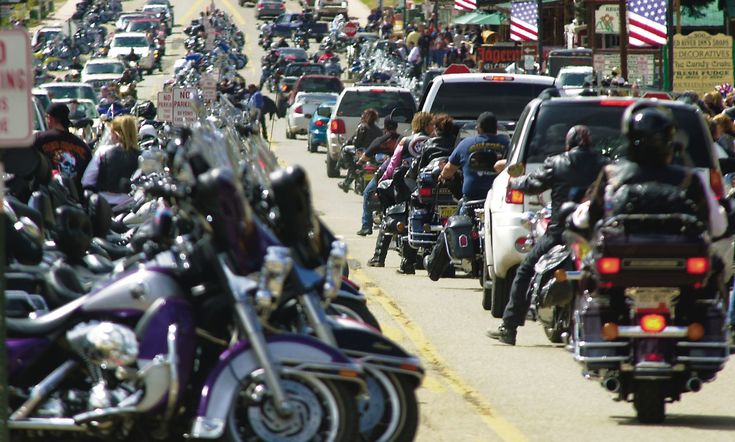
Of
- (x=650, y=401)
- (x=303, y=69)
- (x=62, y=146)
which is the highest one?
(x=62, y=146)

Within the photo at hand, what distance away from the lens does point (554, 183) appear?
12.0m

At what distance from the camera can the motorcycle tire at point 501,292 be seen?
14023mm

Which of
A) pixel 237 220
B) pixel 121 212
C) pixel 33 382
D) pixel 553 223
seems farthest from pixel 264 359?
pixel 121 212

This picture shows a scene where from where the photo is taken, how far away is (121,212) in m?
15.4

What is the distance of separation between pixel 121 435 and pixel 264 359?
0.92m

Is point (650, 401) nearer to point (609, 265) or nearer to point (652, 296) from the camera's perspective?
point (652, 296)

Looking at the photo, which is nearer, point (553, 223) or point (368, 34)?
point (553, 223)

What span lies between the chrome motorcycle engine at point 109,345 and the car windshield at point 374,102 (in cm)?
2423

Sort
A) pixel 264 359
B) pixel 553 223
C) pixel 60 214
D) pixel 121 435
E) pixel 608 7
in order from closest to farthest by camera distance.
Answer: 1. pixel 264 359
2. pixel 121 435
3. pixel 60 214
4. pixel 553 223
5. pixel 608 7

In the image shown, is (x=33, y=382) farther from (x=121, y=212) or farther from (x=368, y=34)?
(x=368, y=34)

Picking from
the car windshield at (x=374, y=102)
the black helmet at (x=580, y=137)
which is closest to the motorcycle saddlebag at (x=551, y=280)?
the black helmet at (x=580, y=137)

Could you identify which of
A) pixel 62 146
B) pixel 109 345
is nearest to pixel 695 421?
pixel 109 345

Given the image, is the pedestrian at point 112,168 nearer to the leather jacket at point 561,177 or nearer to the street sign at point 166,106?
the leather jacket at point 561,177

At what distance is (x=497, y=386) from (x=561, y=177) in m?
1.72
